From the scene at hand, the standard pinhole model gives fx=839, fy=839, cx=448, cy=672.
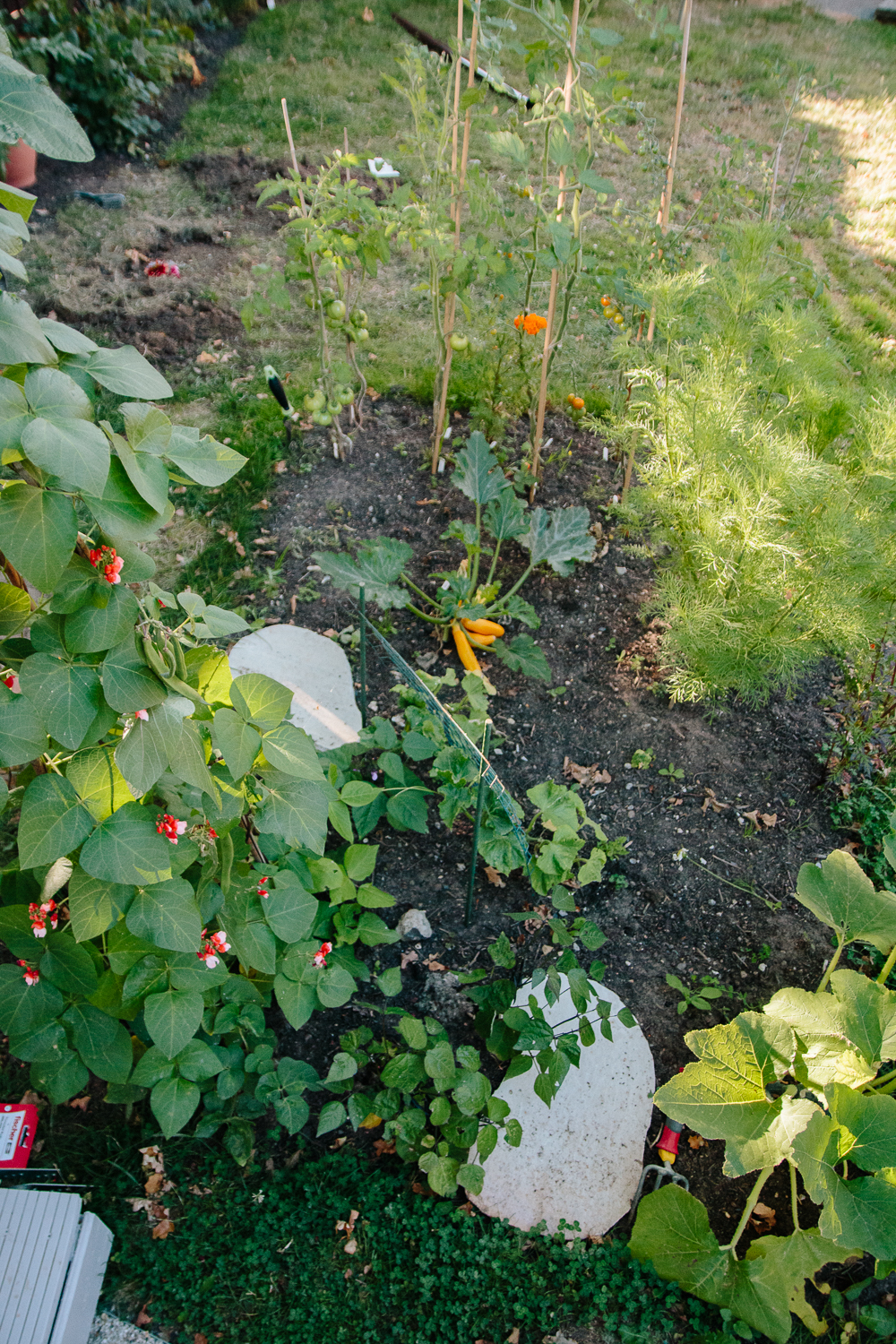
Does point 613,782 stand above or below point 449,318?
below

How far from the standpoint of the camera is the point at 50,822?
54.5 inches

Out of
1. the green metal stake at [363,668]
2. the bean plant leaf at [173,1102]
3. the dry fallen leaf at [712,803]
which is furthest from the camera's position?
the dry fallen leaf at [712,803]

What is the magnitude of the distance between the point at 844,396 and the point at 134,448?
246 centimetres

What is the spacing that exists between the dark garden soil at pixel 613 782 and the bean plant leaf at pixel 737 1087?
18.9 inches

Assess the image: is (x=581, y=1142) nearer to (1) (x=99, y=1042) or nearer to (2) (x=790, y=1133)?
(2) (x=790, y=1133)

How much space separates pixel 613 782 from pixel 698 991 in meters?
0.70

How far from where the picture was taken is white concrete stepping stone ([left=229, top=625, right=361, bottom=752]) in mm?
2879

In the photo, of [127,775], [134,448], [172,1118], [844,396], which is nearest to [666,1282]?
[172,1118]

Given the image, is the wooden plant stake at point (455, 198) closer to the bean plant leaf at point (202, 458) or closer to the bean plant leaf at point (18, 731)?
the bean plant leaf at point (202, 458)

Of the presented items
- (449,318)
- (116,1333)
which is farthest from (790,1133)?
(449,318)

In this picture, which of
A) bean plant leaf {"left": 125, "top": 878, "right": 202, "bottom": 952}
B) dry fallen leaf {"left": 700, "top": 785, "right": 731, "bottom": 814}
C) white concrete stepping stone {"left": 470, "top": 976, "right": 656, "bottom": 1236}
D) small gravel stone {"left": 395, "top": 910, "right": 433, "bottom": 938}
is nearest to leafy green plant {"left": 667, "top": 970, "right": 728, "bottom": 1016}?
white concrete stepping stone {"left": 470, "top": 976, "right": 656, "bottom": 1236}

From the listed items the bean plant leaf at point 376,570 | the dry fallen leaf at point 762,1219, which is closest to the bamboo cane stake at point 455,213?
the bean plant leaf at point 376,570

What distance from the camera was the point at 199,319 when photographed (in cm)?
441

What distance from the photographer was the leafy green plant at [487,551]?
113 inches
